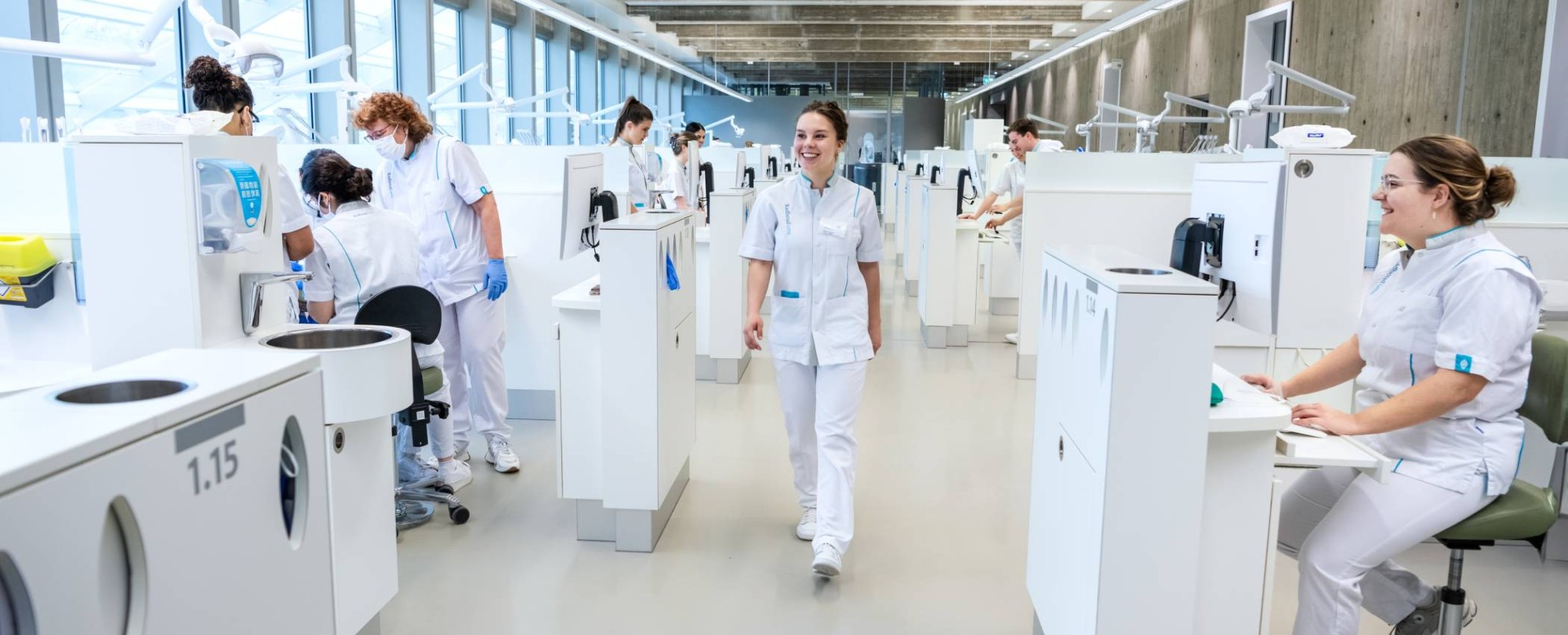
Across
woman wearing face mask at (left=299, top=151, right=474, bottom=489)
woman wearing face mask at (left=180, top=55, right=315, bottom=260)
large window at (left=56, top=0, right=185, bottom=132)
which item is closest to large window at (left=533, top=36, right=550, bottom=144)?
large window at (left=56, top=0, right=185, bottom=132)

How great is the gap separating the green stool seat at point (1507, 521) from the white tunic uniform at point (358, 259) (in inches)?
115

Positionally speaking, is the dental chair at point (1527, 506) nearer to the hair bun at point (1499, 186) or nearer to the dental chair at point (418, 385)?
the hair bun at point (1499, 186)

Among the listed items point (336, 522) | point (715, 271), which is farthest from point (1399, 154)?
point (715, 271)

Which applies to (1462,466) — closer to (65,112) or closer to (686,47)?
(65,112)

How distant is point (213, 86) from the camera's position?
3.15 metres

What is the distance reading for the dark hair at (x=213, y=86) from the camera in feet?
10.3

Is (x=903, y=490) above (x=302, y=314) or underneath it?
underneath

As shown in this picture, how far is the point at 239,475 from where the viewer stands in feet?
3.94

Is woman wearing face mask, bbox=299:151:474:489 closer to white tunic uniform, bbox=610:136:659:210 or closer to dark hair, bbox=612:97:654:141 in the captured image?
white tunic uniform, bbox=610:136:659:210

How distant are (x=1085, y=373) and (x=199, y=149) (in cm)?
184

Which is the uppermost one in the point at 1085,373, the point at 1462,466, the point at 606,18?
the point at 606,18

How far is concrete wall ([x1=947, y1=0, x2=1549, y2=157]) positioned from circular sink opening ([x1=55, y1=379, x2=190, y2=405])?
6.97m

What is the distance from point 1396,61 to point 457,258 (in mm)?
7171

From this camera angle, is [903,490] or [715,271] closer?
[903,490]
